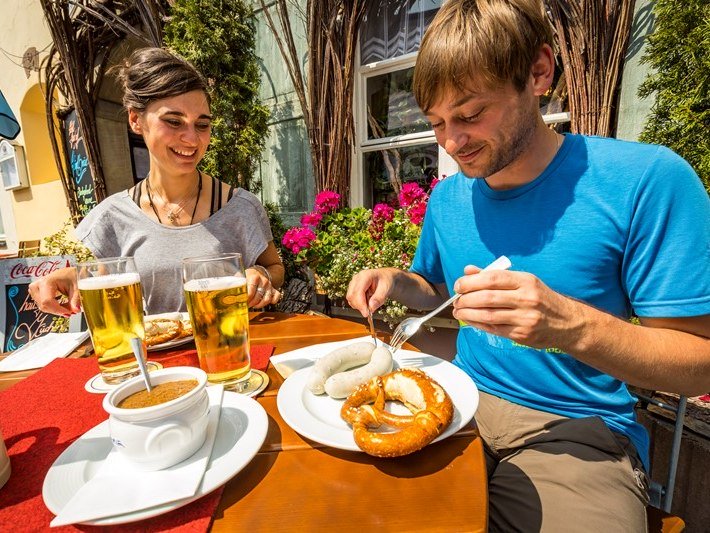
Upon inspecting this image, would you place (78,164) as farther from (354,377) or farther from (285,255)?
(354,377)

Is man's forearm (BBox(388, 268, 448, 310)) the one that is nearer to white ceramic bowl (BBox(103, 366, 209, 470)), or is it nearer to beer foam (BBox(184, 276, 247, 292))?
beer foam (BBox(184, 276, 247, 292))

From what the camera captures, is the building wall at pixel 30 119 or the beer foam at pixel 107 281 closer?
the beer foam at pixel 107 281

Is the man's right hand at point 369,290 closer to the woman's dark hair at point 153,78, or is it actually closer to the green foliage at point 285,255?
the woman's dark hair at point 153,78

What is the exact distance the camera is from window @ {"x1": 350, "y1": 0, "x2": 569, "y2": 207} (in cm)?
369

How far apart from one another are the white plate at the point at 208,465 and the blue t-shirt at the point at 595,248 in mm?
935

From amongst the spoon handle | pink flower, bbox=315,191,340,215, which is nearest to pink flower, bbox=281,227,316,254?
pink flower, bbox=315,191,340,215

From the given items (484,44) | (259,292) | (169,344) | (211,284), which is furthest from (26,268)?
(484,44)

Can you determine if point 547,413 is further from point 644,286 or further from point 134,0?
point 134,0

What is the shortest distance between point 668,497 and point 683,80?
2.27m

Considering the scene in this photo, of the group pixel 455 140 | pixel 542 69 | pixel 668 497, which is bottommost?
pixel 668 497

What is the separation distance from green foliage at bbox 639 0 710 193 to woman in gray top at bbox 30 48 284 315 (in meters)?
2.53

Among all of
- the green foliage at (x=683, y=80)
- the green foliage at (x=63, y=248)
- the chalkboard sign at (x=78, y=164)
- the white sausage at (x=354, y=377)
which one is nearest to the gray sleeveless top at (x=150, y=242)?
the white sausage at (x=354, y=377)

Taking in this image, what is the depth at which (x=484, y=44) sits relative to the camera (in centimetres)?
112

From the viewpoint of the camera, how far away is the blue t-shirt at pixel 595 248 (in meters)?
1.07
